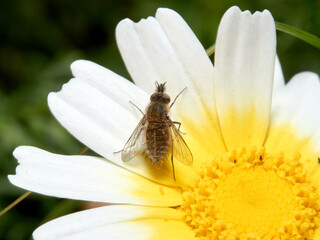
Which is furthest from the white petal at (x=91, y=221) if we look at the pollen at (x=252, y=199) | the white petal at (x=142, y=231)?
the pollen at (x=252, y=199)

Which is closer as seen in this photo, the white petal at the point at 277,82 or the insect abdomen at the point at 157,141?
the insect abdomen at the point at 157,141

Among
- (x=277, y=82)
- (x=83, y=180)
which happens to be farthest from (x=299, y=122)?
(x=83, y=180)

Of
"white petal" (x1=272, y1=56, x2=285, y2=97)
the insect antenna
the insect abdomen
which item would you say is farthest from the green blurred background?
the insect antenna

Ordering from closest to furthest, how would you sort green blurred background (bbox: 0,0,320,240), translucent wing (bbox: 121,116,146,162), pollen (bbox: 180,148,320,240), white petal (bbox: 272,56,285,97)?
1. pollen (bbox: 180,148,320,240)
2. translucent wing (bbox: 121,116,146,162)
3. white petal (bbox: 272,56,285,97)
4. green blurred background (bbox: 0,0,320,240)

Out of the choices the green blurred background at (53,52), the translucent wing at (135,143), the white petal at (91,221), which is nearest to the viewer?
the white petal at (91,221)

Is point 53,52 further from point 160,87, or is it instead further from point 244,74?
point 244,74

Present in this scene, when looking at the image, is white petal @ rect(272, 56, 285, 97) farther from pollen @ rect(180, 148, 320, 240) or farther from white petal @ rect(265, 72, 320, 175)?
pollen @ rect(180, 148, 320, 240)

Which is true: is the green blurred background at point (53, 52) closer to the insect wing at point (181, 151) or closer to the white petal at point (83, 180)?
the white petal at point (83, 180)

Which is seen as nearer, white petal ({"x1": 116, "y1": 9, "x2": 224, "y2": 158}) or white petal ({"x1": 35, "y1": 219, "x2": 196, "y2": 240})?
white petal ({"x1": 35, "y1": 219, "x2": 196, "y2": 240})
